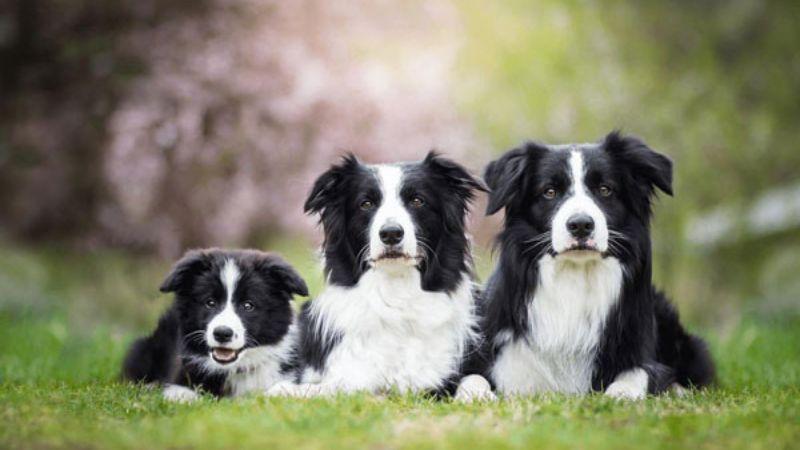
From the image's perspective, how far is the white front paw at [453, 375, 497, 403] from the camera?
16.8 feet

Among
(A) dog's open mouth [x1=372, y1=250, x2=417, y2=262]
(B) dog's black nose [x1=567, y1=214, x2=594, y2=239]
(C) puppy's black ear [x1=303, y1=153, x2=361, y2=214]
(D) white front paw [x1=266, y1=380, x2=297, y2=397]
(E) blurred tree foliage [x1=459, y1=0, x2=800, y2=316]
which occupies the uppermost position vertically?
(E) blurred tree foliage [x1=459, y1=0, x2=800, y2=316]

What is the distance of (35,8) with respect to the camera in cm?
1140

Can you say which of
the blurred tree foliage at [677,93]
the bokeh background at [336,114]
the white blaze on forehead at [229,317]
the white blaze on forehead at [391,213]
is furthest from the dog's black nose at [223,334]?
the blurred tree foliage at [677,93]

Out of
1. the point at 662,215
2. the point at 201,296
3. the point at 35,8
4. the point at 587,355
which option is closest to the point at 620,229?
the point at 587,355

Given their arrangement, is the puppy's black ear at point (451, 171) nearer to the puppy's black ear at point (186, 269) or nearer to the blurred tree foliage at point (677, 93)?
the puppy's black ear at point (186, 269)

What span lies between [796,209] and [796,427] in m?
10.3

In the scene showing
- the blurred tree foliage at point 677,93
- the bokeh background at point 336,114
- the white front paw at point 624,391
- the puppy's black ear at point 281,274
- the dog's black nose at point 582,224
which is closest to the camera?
the dog's black nose at point 582,224

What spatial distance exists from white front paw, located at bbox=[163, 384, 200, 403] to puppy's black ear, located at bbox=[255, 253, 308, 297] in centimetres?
82

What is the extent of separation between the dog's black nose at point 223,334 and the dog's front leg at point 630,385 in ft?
6.90

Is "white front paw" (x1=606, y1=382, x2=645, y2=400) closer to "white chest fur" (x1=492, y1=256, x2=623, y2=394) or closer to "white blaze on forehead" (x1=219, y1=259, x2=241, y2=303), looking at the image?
"white chest fur" (x1=492, y1=256, x2=623, y2=394)

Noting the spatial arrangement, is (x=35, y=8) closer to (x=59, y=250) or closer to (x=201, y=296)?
(x=59, y=250)

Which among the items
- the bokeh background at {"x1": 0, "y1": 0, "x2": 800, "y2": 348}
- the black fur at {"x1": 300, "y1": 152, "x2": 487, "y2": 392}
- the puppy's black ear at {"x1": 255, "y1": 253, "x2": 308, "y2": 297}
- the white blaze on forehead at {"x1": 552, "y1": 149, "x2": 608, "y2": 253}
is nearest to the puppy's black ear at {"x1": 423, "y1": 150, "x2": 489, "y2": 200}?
the black fur at {"x1": 300, "y1": 152, "x2": 487, "y2": 392}

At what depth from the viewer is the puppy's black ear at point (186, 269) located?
5.77m

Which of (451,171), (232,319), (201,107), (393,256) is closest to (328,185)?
(393,256)
